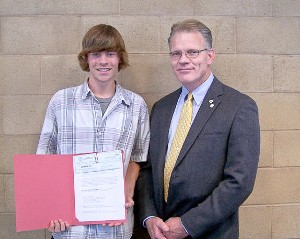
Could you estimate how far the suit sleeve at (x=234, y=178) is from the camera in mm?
1531

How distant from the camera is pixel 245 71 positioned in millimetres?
2254

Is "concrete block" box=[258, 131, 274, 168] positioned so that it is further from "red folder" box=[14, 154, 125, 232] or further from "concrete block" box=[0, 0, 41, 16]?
"concrete block" box=[0, 0, 41, 16]

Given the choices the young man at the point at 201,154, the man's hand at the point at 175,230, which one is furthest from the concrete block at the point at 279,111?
the man's hand at the point at 175,230

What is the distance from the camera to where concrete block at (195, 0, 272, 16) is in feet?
7.26

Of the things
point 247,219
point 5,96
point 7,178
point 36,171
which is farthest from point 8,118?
point 247,219

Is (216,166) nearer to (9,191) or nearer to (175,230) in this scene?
(175,230)

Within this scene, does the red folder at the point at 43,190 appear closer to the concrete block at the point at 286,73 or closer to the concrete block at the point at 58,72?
the concrete block at the point at 58,72

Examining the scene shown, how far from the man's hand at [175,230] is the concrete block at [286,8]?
1.37 metres

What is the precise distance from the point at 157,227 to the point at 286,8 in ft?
→ 4.84

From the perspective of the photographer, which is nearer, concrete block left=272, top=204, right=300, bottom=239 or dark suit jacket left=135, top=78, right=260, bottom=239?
dark suit jacket left=135, top=78, right=260, bottom=239

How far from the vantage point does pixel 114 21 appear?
216 cm

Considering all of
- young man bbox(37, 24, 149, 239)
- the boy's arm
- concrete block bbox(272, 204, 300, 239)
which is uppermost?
young man bbox(37, 24, 149, 239)

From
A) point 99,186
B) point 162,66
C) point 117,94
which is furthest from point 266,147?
point 99,186

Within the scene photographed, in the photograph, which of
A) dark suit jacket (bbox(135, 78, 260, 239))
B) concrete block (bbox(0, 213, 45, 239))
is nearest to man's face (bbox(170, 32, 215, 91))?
dark suit jacket (bbox(135, 78, 260, 239))
